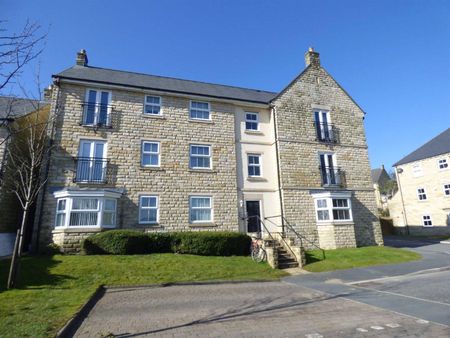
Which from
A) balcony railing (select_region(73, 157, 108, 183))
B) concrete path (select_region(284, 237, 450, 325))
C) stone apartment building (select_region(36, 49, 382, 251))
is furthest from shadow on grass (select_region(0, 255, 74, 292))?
concrete path (select_region(284, 237, 450, 325))

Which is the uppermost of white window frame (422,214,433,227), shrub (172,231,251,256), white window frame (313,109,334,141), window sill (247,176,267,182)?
white window frame (313,109,334,141)

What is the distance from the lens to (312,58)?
2167 cm

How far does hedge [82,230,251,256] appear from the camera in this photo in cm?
1343

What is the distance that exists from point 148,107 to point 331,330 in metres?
15.6

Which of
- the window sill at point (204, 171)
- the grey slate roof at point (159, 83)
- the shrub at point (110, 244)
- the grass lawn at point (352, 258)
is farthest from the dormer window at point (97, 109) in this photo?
the grass lawn at point (352, 258)

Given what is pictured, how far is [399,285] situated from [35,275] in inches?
495

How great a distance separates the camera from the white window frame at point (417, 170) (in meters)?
31.8

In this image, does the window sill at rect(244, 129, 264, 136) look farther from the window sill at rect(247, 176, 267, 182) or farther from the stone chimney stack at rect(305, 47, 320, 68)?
the stone chimney stack at rect(305, 47, 320, 68)

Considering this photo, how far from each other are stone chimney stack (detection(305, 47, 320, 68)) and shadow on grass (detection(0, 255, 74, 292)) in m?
20.4

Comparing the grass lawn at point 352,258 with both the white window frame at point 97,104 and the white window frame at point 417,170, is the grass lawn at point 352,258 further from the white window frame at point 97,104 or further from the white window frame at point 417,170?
the white window frame at point 417,170

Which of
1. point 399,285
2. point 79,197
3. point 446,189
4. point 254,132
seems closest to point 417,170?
point 446,189

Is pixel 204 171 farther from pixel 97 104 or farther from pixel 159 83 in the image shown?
pixel 97 104

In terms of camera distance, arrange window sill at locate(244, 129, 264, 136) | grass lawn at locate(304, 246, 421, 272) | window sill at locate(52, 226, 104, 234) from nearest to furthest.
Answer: grass lawn at locate(304, 246, 421, 272) < window sill at locate(52, 226, 104, 234) < window sill at locate(244, 129, 264, 136)

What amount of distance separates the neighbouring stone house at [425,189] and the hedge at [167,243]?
2503cm
